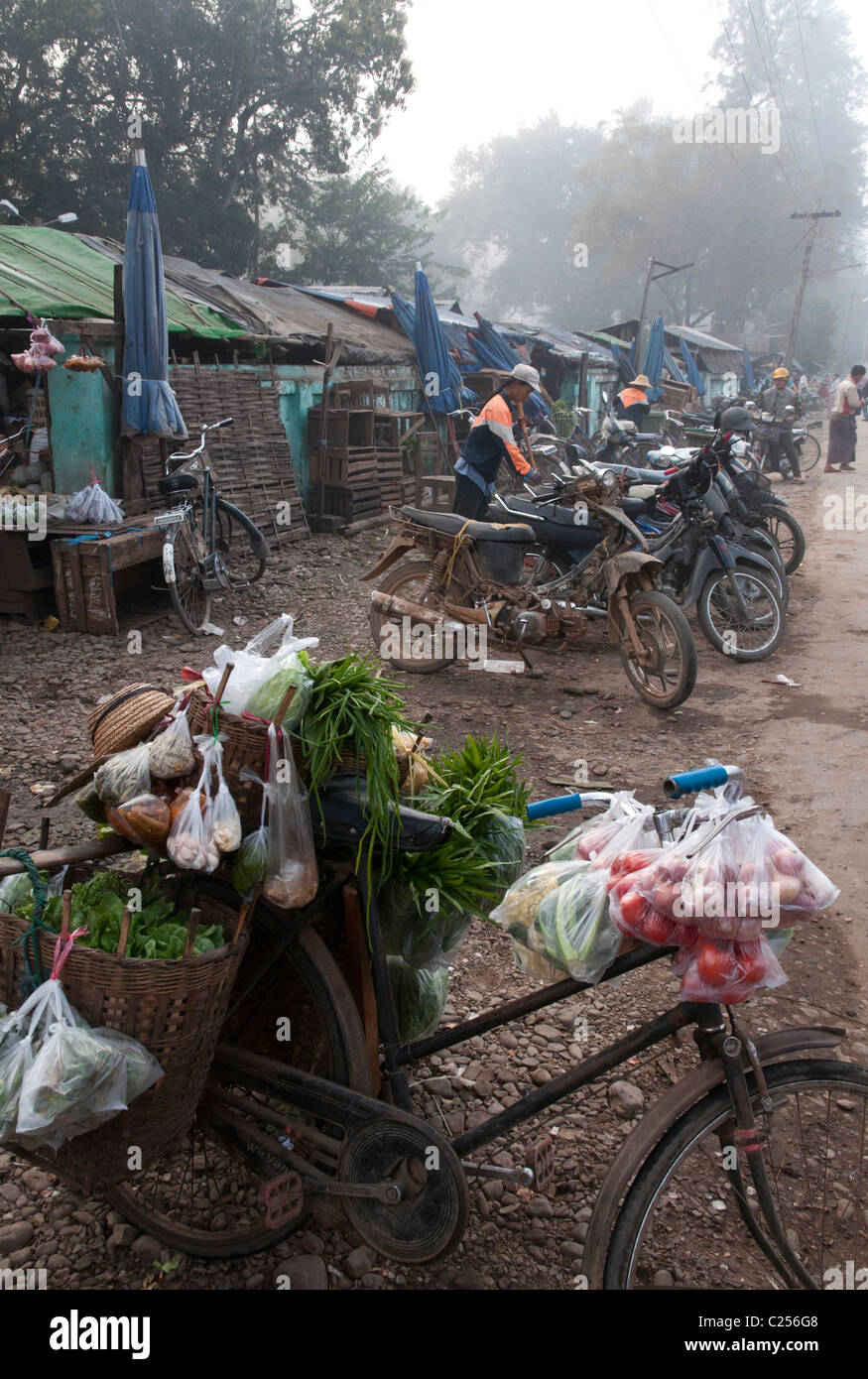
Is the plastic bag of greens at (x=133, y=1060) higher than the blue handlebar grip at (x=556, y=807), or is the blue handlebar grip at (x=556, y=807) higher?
the blue handlebar grip at (x=556, y=807)

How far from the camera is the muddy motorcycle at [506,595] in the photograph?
5906 millimetres

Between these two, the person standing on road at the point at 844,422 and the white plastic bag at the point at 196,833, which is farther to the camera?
the person standing on road at the point at 844,422

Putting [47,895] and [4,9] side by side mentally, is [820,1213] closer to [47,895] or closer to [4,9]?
[47,895]

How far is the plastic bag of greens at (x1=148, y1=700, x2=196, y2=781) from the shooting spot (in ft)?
6.29

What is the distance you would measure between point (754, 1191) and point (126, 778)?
161 cm

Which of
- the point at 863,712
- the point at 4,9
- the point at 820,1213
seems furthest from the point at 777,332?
the point at 820,1213

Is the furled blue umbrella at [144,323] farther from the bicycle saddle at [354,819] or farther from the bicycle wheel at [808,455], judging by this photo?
the bicycle wheel at [808,455]

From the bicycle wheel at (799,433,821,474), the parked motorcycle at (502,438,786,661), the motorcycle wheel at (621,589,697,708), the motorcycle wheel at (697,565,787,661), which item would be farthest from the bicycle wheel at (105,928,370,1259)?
the bicycle wheel at (799,433,821,474)

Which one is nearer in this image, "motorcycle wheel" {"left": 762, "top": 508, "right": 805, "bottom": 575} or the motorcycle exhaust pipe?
the motorcycle exhaust pipe

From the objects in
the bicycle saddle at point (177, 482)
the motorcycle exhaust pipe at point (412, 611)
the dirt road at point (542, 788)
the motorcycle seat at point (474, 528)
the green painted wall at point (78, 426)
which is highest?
the green painted wall at point (78, 426)

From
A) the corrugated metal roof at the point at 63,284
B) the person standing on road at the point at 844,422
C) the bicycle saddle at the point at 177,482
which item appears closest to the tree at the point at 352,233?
the person standing on road at the point at 844,422

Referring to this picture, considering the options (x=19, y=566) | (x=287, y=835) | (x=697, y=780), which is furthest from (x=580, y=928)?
(x=19, y=566)

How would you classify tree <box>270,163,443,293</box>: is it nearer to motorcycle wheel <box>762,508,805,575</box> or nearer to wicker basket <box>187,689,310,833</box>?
motorcycle wheel <box>762,508,805,575</box>

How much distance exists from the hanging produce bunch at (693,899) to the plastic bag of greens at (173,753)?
30.3 inches
